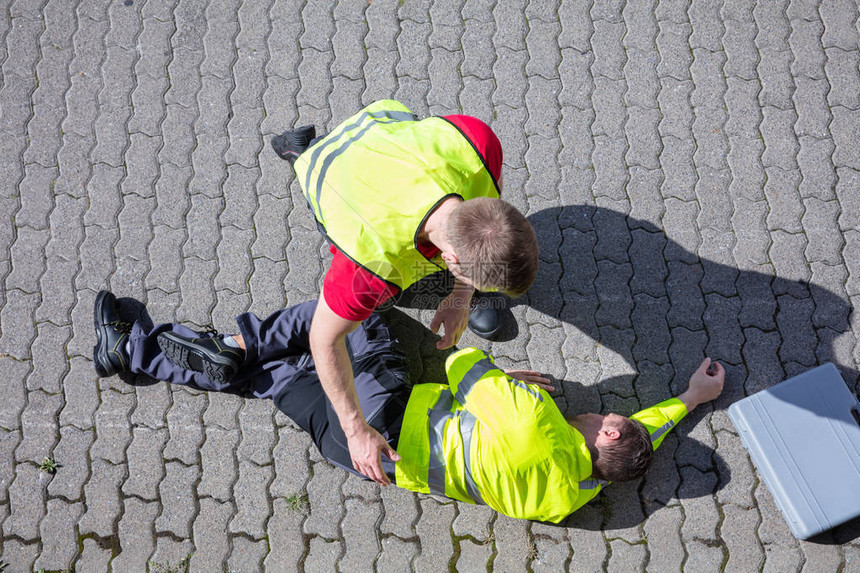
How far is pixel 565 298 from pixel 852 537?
1989 millimetres

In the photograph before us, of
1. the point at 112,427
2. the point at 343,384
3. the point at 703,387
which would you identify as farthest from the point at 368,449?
the point at 703,387

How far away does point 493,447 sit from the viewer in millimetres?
2943

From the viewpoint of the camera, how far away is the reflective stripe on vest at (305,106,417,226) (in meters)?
2.63

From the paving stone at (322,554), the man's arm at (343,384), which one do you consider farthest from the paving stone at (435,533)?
the man's arm at (343,384)

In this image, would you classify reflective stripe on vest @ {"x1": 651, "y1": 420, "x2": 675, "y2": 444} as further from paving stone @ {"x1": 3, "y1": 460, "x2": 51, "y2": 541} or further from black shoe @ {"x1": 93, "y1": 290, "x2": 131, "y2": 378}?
paving stone @ {"x1": 3, "y1": 460, "x2": 51, "y2": 541}

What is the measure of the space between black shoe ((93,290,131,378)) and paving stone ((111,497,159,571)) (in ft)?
2.41

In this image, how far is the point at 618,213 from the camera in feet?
12.7

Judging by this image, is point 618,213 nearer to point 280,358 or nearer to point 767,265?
point 767,265

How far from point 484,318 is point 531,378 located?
0.43m

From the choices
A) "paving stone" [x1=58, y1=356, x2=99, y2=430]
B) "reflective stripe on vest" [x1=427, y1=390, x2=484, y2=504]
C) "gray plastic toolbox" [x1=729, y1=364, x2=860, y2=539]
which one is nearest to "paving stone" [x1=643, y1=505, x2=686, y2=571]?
"gray plastic toolbox" [x1=729, y1=364, x2=860, y2=539]

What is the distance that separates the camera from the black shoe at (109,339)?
11.4ft

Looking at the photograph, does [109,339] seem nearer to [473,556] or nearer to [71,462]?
[71,462]

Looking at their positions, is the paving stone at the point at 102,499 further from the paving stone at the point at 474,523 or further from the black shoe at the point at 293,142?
the black shoe at the point at 293,142

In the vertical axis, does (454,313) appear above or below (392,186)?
below
